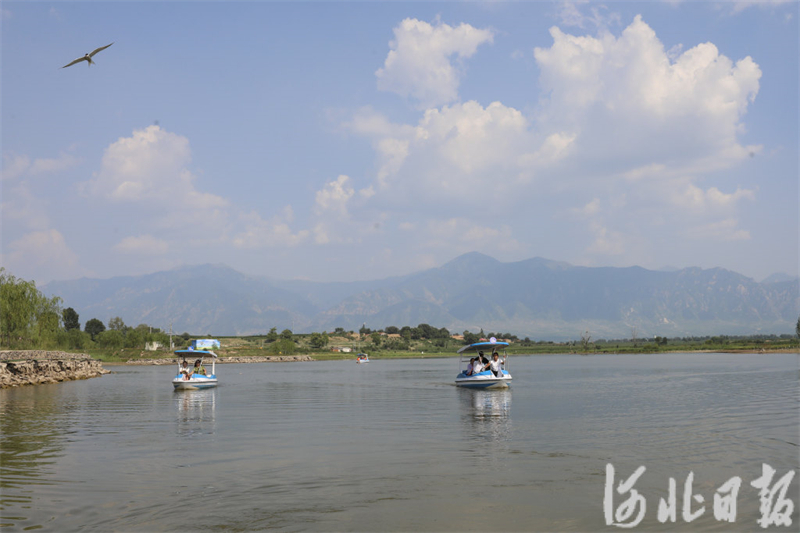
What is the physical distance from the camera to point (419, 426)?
30.0 m

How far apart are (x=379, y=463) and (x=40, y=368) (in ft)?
216

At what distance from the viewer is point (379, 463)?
20.4 metres

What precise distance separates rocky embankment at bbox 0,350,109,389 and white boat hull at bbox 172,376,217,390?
18.5 m

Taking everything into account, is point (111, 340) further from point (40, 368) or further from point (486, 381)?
point (486, 381)

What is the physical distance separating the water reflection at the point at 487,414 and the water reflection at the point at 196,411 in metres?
13.1

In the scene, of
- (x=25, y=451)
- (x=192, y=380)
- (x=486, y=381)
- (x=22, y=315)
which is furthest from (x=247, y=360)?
(x=25, y=451)

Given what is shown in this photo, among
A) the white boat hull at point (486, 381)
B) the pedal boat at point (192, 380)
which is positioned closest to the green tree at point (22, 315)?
the pedal boat at point (192, 380)

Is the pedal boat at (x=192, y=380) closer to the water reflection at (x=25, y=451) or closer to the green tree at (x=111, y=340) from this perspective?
the water reflection at (x=25, y=451)

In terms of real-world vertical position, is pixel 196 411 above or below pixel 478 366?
below

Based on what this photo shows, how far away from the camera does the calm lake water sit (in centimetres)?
1414

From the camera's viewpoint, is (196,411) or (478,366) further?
(478,366)

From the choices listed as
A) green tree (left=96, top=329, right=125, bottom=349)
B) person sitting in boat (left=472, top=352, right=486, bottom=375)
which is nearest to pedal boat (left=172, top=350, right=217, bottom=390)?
person sitting in boat (left=472, top=352, right=486, bottom=375)

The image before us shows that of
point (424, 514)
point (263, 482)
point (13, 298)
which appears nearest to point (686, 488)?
point (424, 514)

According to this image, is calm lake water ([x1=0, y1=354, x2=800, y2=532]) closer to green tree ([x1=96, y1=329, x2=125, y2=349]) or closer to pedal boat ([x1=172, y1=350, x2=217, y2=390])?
pedal boat ([x1=172, y1=350, x2=217, y2=390])
